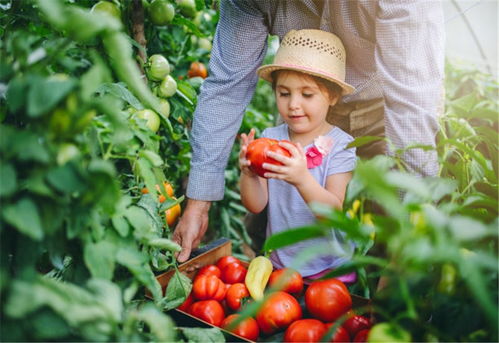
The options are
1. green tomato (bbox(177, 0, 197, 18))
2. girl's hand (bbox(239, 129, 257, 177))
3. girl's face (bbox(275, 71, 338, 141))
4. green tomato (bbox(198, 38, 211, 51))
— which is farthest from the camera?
green tomato (bbox(198, 38, 211, 51))

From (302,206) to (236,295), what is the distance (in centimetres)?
50

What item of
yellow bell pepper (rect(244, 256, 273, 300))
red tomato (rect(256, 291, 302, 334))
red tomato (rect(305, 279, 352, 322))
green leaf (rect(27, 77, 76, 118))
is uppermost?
green leaf (rect(27, 77, 76, 118))

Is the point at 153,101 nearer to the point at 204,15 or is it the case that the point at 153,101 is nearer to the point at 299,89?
the point at 299,89

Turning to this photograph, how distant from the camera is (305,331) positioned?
964 mm

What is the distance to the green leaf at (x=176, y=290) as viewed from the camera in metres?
1.07

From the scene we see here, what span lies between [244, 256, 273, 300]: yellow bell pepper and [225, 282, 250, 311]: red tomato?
0.8 inches

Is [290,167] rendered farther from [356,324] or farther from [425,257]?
[425,257]

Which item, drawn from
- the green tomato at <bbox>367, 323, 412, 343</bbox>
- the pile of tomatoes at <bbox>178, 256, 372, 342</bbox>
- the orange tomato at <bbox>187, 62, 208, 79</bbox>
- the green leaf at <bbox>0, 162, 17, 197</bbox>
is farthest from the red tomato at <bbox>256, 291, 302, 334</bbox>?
the orange tomato at <bbox>187, 62, 208, 79</bbox>

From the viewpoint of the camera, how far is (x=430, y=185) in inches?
29.2

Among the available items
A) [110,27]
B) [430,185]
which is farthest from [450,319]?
[110,27]

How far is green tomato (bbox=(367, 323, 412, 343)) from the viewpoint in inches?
23.5

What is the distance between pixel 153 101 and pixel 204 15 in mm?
1890

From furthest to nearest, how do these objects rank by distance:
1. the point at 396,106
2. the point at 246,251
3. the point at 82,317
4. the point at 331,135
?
1. the point at 246,251
2. the point at 331,135
3. the point at 396,106
4. the point at 82,317

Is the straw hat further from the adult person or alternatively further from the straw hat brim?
the adult person
